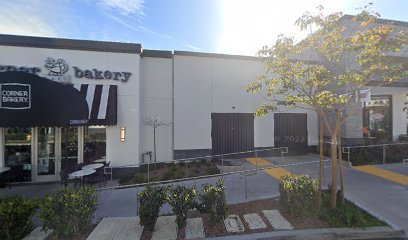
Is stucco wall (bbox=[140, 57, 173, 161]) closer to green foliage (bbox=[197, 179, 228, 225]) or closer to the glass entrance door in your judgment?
the glass entrance door

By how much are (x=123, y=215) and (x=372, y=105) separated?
49.3 ft

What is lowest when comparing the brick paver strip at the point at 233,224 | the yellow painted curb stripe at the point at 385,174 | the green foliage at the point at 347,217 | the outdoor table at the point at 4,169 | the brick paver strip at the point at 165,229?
the brick paver strip at the point at 165,229

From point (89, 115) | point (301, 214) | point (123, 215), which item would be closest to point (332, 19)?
point (301, 214)

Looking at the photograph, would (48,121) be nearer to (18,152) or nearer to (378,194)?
(18,152)

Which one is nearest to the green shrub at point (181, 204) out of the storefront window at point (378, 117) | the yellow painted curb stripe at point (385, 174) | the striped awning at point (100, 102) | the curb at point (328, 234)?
the curb at point (328, 234)

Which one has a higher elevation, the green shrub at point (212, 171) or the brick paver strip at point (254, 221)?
the green shrub at point (212, 171)

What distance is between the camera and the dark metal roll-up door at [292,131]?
1431 centimetres

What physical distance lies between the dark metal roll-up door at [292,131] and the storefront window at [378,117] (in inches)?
146

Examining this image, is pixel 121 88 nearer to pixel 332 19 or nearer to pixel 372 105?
pixel 332 19

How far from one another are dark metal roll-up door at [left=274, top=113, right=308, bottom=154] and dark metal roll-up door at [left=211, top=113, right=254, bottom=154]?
5.38 ft

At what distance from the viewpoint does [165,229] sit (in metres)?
5.27

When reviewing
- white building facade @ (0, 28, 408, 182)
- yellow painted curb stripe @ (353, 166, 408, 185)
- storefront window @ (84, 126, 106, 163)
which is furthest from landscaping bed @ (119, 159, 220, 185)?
yellow painted curb stripe @ (353, 166, 408, 185)

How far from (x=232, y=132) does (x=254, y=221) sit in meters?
8.19

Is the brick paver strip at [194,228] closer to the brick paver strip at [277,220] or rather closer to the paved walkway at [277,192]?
the paved walkway at [277,192]
